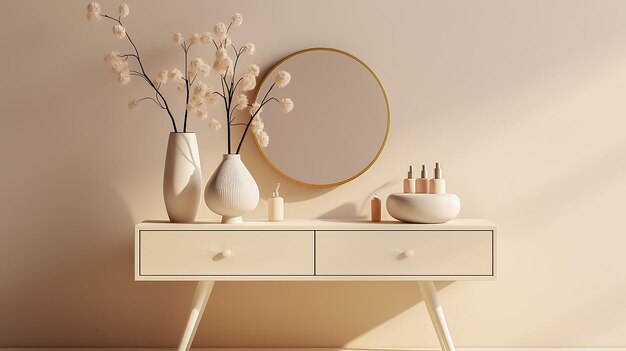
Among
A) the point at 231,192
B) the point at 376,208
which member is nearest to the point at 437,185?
the point at 376,208

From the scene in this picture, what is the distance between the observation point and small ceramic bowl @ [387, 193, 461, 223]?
6.40 ft

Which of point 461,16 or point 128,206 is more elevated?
point 461,16

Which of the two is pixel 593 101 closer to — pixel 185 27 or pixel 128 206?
pixel 185 27

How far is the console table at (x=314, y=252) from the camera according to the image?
1909 millimetres

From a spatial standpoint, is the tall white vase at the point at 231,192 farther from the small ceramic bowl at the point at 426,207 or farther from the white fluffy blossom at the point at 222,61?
the small ceramic bowl at the point at 426,207

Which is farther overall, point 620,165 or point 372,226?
point 620,165

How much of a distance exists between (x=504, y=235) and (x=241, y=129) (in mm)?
1073

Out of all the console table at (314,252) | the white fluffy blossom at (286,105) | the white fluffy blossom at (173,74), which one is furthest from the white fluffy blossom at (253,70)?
the console table at (314,252)

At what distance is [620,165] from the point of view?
7.48ft

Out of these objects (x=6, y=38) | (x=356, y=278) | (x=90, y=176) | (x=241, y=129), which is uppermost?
(x=6, y=38)

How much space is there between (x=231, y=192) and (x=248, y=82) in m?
0.39

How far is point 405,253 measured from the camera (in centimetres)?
193

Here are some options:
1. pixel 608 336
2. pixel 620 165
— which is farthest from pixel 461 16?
pixel 608 336

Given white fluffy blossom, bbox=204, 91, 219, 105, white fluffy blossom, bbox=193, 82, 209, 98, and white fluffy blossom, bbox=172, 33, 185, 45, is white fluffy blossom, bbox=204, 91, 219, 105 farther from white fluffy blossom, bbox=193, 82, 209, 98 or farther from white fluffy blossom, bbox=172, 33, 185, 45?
white fluffy blossom, bbox=172, 33, 185, 45
